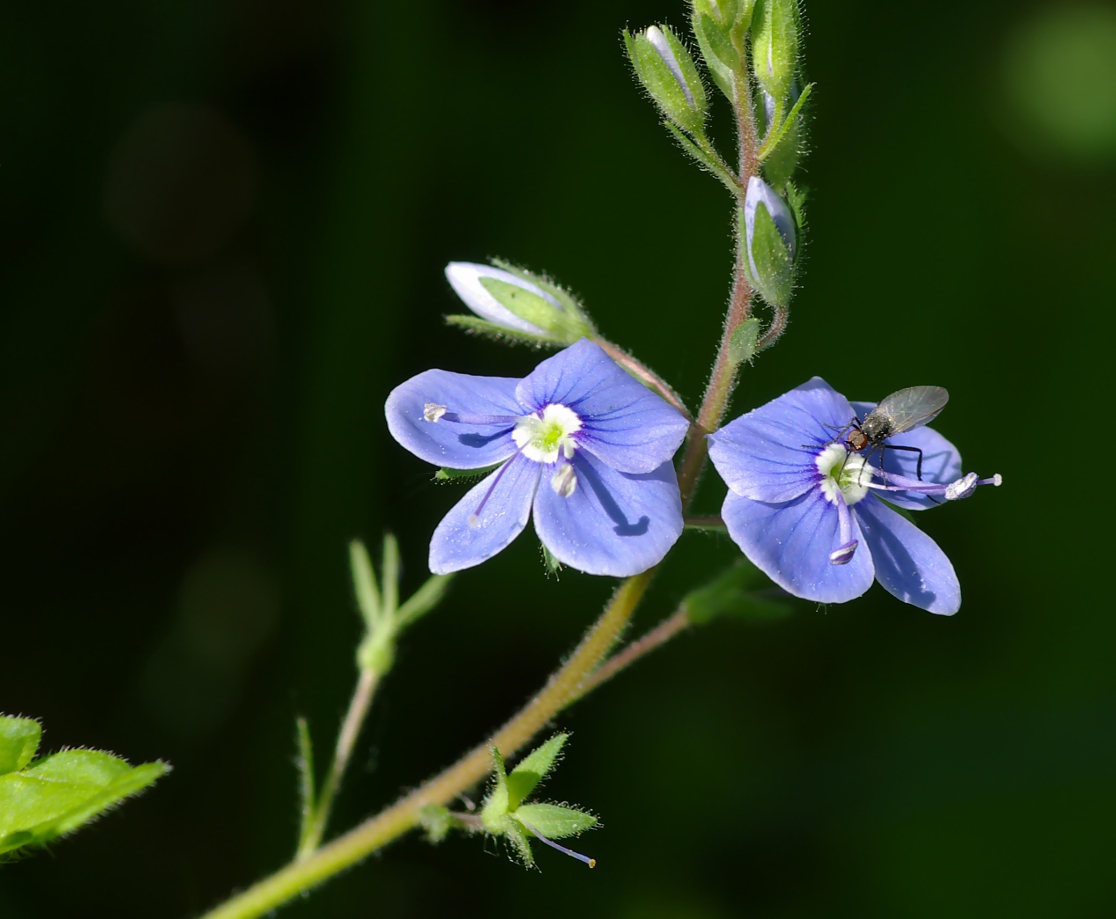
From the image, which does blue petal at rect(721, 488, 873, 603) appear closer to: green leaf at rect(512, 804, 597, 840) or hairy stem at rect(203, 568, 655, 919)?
hairy stem at rect(203, 568, 655, 919)

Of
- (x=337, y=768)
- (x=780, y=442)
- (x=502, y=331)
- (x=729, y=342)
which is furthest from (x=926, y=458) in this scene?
(x=337, y=768)

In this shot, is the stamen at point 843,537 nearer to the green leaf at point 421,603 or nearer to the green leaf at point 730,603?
the green leaf at point 730,603

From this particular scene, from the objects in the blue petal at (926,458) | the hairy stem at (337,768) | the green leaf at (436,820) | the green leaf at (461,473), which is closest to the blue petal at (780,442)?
the blue petal at (926,458)

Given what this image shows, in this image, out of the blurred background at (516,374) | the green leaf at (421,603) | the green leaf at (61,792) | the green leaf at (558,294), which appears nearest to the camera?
the green leaf at (61,792)

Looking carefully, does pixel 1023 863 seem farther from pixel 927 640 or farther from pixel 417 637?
pixel 417 637

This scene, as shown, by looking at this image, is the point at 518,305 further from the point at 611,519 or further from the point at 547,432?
the point at 611,519

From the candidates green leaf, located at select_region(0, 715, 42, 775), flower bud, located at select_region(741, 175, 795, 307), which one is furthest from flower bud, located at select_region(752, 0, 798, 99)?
green leaf, located at select_region(0, 715, 42, 775)

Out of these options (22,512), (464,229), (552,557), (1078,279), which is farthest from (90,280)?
(1078,279)
